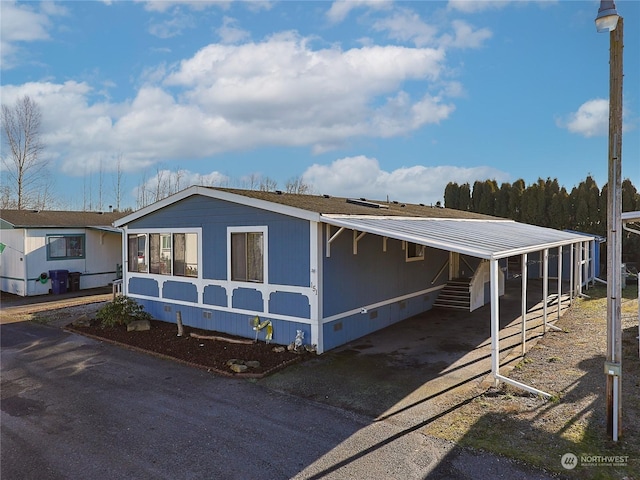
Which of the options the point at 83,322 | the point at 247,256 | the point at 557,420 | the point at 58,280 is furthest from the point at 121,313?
the point at 557,420

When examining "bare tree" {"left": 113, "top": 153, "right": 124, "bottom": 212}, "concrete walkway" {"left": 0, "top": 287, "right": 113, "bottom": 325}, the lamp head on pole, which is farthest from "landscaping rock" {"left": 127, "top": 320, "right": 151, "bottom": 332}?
"bare tree" {"left": 113, "top": 153, "right": 124, "bottom": 212}

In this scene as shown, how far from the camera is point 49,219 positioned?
17.7 meters

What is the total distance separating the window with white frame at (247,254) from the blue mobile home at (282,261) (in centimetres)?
2

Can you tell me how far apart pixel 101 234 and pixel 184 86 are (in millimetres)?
7538

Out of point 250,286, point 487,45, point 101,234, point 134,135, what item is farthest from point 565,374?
point 134,135

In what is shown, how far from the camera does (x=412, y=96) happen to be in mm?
11945

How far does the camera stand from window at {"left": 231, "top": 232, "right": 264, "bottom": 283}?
884cm

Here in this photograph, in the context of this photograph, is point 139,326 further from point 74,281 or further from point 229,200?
point 74,281

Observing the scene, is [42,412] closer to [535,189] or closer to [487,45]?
[487,45]

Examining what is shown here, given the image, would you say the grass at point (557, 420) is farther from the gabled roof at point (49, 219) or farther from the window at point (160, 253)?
the gabled roof at point (49, 219)

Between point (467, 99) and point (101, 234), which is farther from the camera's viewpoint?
point (101, 234)

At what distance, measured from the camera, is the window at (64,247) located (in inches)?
653

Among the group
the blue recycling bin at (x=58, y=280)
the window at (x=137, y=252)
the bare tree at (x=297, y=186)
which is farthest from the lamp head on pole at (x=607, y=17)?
the bare tree at (x=297, y=186)

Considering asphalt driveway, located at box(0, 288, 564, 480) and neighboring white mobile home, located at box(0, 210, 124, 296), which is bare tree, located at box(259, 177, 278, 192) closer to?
neighboring white mobile home, located at box(0, 210, 124, 296)
